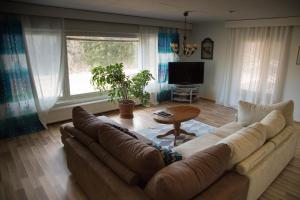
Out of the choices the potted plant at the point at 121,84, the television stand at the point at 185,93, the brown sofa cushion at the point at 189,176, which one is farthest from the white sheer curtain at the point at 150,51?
the brown sofa cushion at the point at 189,176

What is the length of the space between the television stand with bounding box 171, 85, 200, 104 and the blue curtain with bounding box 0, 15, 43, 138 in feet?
12.6

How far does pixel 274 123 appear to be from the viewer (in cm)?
241

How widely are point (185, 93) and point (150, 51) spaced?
165 centimetres

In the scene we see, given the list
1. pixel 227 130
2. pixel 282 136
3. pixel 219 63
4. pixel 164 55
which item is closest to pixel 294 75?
pixel 219 63

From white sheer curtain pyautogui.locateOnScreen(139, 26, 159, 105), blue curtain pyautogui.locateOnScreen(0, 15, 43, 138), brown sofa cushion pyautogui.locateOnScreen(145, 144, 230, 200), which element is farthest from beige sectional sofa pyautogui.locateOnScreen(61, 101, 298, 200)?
white sheer curtain pyautogui.locateOnScreen(139, 26, 159, 105)

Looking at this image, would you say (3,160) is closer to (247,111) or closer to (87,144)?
(87,144)

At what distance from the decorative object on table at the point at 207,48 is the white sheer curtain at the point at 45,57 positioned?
4040 millimetres

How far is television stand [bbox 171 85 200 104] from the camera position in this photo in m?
6.09

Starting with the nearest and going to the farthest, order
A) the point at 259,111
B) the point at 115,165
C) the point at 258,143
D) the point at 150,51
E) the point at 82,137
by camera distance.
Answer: the point at 115,165, the point at 258,143, the point at 82,137, the point at 259,111, the point at 150,51

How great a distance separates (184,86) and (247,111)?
322 cm

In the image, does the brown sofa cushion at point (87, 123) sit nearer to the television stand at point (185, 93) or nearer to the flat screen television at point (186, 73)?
the flat screen television at point (186, 73)

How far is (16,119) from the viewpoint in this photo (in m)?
3.81

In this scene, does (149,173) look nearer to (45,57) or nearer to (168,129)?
(168,129)

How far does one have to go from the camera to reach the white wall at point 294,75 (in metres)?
4.43
